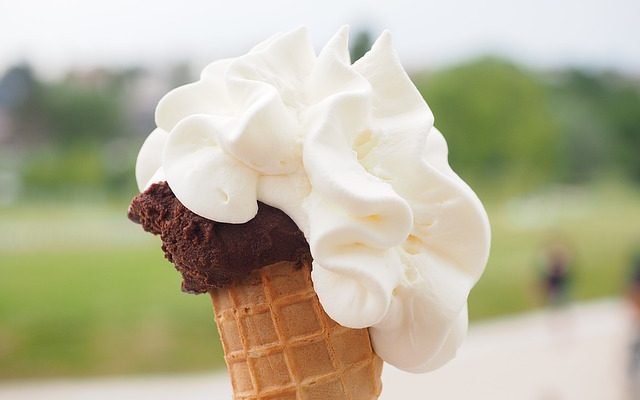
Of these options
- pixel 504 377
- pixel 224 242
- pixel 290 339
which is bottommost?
pixel 290 339

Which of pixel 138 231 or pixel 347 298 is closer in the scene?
pixel 347 298

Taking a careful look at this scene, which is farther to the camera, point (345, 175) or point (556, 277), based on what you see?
point (556, 277)

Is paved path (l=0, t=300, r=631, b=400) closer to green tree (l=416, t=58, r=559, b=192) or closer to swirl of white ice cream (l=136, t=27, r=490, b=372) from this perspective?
green tree (l=416, t=58, r=559, b=192)

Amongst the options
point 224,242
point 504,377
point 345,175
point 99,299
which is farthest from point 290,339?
point 99,299

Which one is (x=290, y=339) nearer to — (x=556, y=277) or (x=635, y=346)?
(x=635, y=346)

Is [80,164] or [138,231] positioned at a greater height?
[80,164]

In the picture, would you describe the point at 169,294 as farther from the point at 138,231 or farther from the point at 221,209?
the point at 221,209

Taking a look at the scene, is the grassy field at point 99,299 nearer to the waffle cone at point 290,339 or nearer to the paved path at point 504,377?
the paved path at point 504,377

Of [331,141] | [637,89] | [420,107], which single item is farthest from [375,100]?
[637,89]
